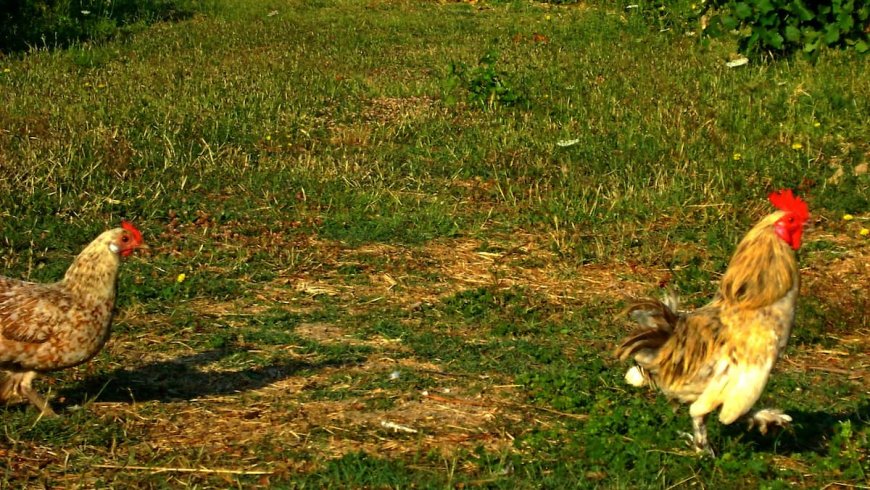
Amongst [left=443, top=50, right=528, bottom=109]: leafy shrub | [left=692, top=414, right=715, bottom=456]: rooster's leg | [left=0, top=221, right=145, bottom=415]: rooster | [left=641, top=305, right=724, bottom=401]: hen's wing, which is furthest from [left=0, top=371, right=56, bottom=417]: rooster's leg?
[left=443, top=50, right=528, bottom=109]: leafy shrub

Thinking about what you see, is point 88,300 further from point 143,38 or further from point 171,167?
point 143,38

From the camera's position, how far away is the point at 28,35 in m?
14.4

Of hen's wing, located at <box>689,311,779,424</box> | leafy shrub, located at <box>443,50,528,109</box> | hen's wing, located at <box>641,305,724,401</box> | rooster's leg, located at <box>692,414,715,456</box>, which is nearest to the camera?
hen's wing, located at <box>689,311,779,424</box>

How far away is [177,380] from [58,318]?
3.05 ft

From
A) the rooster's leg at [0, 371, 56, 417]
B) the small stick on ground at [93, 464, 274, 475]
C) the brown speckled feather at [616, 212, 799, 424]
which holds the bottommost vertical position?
the small stick on ground at [93, 464, 274, 475]

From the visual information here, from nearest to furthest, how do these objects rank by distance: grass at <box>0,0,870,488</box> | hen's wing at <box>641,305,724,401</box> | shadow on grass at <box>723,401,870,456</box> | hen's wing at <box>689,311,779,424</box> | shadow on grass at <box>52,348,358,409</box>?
1. hen's wing at <box>689,311,779,424</box>
2. hen's wing at <box>641,305,724,401</box>
3. grass at <box>0,0,870,488</box>
4. shadow on grass at <box>723,401,870,456</box>
5. shadow on grass at <box>52,348,358,409</box>

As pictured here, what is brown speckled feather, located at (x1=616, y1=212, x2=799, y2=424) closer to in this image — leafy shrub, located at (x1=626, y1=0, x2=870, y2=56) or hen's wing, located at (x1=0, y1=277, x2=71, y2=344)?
hen's wing, located at (x1=0, y1=277, x2=71, y2=344)

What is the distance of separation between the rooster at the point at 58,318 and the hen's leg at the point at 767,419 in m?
3.10

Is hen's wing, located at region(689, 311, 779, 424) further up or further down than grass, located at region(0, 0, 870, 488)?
further up

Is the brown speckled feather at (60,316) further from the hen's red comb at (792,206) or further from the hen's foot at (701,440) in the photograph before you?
the hen's red comb at (792,206)

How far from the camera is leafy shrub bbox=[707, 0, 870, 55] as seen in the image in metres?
11.8

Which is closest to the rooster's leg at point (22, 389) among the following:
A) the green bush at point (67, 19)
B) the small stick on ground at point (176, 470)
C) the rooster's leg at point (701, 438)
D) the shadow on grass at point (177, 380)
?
the shadow on grass at point (177, 380)

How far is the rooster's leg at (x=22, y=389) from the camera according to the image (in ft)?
17.6

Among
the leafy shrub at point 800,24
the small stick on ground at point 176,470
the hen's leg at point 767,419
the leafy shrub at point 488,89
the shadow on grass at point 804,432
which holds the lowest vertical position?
the small stick on ground at point 176,470
